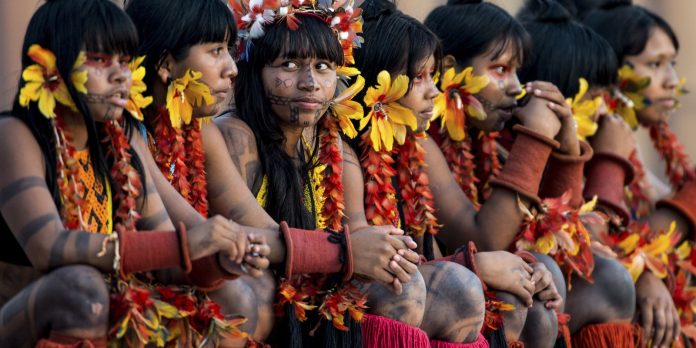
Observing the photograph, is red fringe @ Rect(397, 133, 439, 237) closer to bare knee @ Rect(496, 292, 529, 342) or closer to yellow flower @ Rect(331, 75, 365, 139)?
yellow flower @ Rect(331, 75, 365, 139)

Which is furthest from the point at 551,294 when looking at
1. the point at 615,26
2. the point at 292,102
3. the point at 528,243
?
the point at 615,26

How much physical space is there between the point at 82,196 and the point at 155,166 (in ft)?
1.18

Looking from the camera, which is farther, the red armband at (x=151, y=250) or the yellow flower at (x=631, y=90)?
the yellow flower at (x=631, y=90)

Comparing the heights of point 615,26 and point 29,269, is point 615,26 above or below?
below

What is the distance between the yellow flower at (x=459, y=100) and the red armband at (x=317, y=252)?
41.7 inches

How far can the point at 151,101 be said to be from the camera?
11.8 ft

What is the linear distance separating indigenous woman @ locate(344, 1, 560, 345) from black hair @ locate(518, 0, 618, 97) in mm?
896

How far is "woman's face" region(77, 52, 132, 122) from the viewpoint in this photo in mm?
3260

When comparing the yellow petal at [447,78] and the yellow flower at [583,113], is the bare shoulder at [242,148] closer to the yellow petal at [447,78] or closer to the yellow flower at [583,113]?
the yellow petal at [447,78]

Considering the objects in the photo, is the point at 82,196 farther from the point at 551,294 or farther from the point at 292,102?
the point at 551,294

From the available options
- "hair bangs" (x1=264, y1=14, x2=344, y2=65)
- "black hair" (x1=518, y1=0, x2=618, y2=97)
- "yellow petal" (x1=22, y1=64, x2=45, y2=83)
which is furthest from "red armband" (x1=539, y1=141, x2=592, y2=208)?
"yellow petal" (x1=22, y1=64, x2=45, y2=83)

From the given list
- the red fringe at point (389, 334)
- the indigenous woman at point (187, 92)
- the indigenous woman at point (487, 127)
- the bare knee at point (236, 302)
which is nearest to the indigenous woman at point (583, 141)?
the indigenous woman at point (487, 127)

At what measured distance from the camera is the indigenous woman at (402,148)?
4.01 metres

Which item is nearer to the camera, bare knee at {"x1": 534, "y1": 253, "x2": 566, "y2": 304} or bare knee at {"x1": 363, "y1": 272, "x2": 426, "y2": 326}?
bare knee at {"x1": 363, "y1": 272, "x2": 426, "y2": 326}
